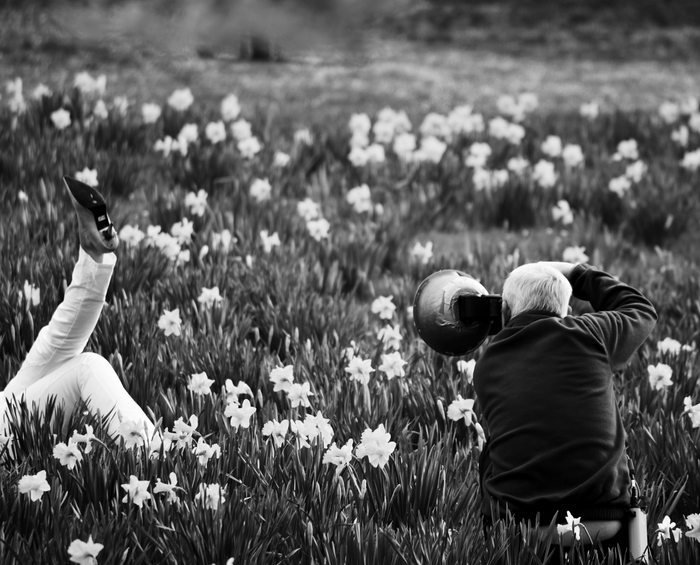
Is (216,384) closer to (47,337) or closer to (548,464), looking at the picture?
(47,337)

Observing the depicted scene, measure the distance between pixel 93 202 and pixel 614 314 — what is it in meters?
1.62

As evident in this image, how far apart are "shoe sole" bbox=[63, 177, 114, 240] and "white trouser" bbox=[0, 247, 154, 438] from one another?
6.2 inches

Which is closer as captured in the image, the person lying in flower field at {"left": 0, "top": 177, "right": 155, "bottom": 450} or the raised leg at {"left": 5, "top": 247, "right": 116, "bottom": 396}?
the person lying in flower field at {"left": 0, "top": 177, "right": 155, "bottom": 450}

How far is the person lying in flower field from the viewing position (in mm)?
2658

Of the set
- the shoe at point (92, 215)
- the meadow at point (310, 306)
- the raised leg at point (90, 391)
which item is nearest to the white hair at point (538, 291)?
the meadow at point (310, 306)

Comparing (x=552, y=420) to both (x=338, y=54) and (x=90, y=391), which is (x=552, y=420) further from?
(x=338, y=54)

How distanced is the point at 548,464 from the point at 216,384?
134 cm

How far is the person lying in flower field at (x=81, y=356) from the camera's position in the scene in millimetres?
2658

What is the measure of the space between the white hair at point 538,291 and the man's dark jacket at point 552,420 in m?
0.02

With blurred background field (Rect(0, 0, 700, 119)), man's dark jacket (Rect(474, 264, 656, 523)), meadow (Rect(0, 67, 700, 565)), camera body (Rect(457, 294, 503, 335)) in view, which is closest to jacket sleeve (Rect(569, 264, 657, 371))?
man's dark jacket (Rect(474, 264, 656, 523))

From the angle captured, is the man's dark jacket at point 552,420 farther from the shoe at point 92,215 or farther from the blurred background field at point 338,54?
the blurred background field at point 338,54

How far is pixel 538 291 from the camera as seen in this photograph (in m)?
2.25

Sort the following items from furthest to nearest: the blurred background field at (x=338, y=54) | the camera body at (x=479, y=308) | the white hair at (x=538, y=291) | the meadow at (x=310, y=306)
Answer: the blurred background field at (x=338, y=54), the camera body at (x=479, y=308), the white hair at (x=538, y=291), the meadow at (x=310, y=306)

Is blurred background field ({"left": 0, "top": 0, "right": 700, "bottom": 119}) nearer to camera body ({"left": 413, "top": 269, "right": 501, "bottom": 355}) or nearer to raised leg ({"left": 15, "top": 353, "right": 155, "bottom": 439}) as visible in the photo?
raised leg ({"left": 15, "top": 353, "right": 155, "bottom": 439})
